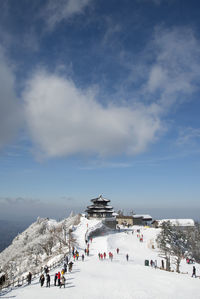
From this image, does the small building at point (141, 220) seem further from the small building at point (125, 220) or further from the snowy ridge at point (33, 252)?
the snowy ridge at point (33, 252)

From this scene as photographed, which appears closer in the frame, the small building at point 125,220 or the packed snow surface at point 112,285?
the packed snow surface at point 112,285

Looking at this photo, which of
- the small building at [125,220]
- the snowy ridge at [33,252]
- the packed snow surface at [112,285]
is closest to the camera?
the packed snow surface at [112,285]

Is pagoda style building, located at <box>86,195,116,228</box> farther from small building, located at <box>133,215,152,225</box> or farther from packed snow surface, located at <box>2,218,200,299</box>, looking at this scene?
packed snow surface, located at <box>2,218,200,299</box>

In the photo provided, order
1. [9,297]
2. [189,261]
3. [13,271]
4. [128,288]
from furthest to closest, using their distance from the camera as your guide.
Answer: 1. [13,271]
2. [189,261]
3. [128,288]
4. [9,297]

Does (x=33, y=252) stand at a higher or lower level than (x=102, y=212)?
lower

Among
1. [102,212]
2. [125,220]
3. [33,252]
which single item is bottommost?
[33,252]

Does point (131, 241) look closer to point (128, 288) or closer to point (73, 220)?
point (73, 220)

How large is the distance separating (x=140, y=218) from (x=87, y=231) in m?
43.5

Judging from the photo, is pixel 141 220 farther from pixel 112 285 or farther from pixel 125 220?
pixel 112 285

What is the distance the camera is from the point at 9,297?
18.9m

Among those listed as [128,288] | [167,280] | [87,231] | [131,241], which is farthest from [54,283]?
[131,241]

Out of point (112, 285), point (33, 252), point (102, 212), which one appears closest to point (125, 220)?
point (102, 212)

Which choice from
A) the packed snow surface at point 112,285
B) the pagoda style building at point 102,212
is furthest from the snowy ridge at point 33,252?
the packed snow surface at point 112,285

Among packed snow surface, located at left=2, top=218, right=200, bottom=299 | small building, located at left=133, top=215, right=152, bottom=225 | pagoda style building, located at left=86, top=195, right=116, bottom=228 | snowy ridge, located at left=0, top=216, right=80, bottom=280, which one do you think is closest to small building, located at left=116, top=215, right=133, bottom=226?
small building, located at left=133, top=215, right=152, bottom=225
